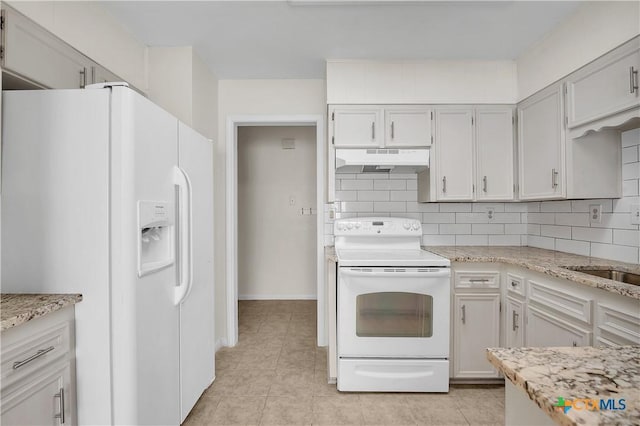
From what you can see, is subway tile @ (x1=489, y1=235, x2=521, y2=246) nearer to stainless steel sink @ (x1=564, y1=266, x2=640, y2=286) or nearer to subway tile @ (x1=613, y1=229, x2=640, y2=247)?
subway tile @ (x1=613, y1=229, x2=640, y2=247)

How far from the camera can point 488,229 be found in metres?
2.87

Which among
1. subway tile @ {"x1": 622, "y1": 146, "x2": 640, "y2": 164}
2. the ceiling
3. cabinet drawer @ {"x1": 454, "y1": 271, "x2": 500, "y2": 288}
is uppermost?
the ceiling

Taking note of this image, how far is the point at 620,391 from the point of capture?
1.77 ft

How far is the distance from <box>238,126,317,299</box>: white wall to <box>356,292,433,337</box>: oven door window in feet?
7.72

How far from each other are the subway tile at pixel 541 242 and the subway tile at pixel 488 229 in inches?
9.0

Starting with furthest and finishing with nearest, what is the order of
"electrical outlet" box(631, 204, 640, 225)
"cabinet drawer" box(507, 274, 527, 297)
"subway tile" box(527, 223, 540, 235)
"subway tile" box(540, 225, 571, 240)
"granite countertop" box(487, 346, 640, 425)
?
"subway tile" box(527, 223, 540, 235) → "subway tile" box(540, 225, 571, 240) → "cabinet drawer" box(507, 274, 527, 297) → "electrical outlet" box(631, 204, 640, 225) → "granite countertop" box(487, 346, 640, 425)

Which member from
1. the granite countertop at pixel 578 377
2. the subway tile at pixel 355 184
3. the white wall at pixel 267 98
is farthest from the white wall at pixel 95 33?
the granite countertop at pixel 578 377

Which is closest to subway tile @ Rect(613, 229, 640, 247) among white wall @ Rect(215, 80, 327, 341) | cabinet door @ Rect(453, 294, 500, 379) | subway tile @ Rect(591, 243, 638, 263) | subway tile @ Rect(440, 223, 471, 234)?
subway tile @ Rect(591, 243, 638, 263)

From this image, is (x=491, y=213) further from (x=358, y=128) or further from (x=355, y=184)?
(x=358, y=128)

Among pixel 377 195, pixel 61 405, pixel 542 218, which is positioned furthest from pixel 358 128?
pixel 61 405

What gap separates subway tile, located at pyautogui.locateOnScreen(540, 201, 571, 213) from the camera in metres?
2.40

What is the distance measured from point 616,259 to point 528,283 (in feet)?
1.83

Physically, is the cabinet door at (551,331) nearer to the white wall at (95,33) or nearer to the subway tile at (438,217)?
the subway tile at (438,217)

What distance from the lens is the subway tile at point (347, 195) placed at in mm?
2916
